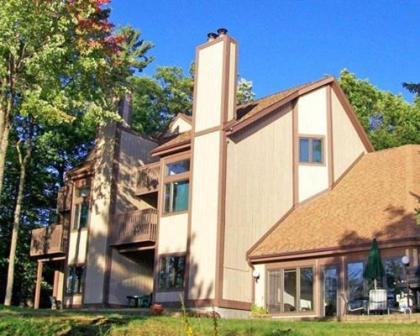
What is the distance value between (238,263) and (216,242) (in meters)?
1.18

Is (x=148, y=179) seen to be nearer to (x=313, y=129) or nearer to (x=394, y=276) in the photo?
(x=313, y=129)

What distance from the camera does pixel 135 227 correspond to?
1017 inches

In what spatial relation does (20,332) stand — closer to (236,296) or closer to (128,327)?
(128,327)

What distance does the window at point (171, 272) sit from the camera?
922 inches

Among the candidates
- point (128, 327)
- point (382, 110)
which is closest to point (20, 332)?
point (128, 327)

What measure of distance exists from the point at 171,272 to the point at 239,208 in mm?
3353

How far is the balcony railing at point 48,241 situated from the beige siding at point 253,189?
9.81 metres

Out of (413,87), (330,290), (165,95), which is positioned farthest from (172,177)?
(165,95)

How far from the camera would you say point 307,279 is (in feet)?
71.8

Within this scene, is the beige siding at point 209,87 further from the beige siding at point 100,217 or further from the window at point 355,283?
the window at point 355,283

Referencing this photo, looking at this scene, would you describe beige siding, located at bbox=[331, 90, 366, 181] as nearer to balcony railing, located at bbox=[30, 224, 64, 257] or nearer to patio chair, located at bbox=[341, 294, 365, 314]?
patio chair, located at bbox=[341, 294, 365, 314]

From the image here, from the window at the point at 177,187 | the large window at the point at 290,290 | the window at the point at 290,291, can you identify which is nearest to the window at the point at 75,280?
the window at the point at 177,187

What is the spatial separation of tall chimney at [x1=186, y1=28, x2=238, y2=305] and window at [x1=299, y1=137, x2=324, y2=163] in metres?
3.45

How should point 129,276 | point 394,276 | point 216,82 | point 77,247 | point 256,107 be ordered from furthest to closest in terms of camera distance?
1. point 77,247
2. point 129,276
3. point 256,107
4. point 216,82
5. point 394,276
